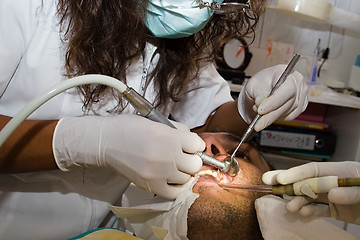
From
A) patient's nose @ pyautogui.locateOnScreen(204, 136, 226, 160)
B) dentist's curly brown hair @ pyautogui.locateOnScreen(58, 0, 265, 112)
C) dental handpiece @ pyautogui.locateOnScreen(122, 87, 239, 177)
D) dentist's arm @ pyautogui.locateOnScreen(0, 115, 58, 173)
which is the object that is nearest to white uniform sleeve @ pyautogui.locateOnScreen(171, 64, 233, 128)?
dentist's curly brown hair @ pyautogui.locateOnScreen(58, 0, 265, 112)

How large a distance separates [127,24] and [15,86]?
0.37m

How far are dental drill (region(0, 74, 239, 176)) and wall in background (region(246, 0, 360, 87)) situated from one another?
167 centimetres

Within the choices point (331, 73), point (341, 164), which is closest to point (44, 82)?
point (341, 164)

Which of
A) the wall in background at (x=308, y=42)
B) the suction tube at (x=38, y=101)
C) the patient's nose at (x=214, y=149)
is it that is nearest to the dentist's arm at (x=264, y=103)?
the patient's nose at (x=214, y=149)

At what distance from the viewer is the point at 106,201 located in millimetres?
1224

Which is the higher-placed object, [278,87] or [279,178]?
[278,87]

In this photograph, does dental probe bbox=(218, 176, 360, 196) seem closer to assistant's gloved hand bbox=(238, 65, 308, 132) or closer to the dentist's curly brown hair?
assistant's gloved hand bbox=(238, 65, 308, 132)

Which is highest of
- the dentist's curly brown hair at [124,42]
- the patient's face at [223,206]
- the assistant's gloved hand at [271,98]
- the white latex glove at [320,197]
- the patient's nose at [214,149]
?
the dentist's curly brown hair at [124,42]

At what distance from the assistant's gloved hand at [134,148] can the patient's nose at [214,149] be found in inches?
4.7

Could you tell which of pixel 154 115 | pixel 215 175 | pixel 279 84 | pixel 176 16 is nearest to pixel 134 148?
pixel 154 115

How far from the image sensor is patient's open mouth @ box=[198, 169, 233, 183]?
0.99 m

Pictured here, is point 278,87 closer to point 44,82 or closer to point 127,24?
point 127,24

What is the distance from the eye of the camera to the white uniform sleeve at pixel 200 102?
4.57ft

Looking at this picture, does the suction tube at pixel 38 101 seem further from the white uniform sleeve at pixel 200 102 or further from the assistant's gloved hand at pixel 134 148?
the white uniform sleeve at pixel 200 102
